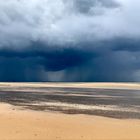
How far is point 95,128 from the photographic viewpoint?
18.7m

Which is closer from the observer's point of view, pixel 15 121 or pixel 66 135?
pixel 66 135

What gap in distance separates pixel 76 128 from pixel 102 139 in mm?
3099

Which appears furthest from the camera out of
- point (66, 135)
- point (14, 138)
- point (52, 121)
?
point (52, 121)

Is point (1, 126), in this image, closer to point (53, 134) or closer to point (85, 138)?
point (53, 134)

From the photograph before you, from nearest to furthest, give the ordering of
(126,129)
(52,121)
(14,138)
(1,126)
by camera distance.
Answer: (14,138)
(1,126)
(126,129)
(52,121)

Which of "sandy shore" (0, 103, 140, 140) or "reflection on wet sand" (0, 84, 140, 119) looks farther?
"reflection on wet sand" (0, 84, 140, 119)

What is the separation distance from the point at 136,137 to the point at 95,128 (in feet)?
10.4

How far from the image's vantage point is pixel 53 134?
16.2 meters

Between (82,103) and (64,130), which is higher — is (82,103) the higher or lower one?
the higher one

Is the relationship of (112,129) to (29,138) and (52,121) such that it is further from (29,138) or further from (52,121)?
(29,138)

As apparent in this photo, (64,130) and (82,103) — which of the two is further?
(82,103)

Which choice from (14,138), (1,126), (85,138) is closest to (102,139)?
(85,138)

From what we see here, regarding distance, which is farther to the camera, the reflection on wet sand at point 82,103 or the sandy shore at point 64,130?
the reflection on wet sand at point 82,103

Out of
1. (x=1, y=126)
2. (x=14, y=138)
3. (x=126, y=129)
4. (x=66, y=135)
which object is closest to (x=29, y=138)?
(x=14, y=138)
